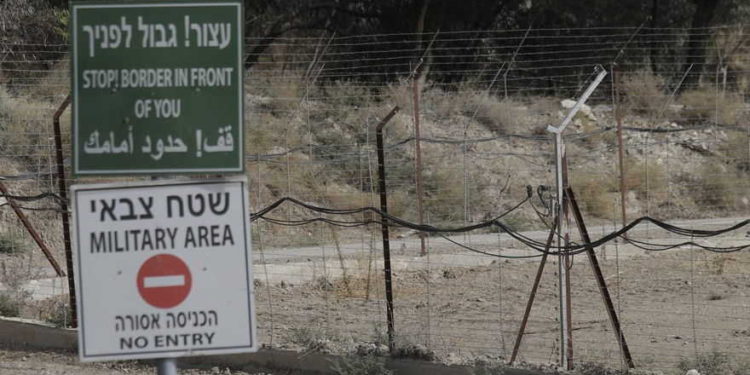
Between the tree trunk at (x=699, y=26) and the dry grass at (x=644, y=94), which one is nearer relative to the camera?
the dry grass at (x=644, y=94)

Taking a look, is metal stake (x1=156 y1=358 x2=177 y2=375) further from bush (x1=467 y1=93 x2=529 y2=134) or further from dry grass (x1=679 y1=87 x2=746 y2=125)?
dry grass (x1=679 y1=87 x2=746 y2=125)

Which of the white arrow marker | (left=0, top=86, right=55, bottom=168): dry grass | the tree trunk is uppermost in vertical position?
the tree trunk

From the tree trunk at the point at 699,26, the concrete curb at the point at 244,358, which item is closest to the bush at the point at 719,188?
the tree trunk at the point at 699,26

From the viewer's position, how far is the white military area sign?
4.13 metres

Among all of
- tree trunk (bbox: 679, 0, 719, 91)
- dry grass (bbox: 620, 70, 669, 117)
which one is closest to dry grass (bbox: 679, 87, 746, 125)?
tree trunk (bbox: 679, 0, 719, 91)

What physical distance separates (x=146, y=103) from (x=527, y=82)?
22450 mm

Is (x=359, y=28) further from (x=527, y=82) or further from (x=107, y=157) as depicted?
(x=107, y=157)

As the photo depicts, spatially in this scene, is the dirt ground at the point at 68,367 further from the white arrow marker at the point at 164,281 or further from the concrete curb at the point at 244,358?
the white arrow marker at the point at 164,281

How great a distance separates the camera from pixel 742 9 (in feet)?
92.9

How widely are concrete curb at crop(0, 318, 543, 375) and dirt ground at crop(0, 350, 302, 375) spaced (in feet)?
0.25

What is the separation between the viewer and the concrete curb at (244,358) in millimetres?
7914

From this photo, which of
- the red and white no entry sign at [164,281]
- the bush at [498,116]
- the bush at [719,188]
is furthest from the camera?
the bush at [498,116]

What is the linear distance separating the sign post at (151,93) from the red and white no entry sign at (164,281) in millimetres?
332

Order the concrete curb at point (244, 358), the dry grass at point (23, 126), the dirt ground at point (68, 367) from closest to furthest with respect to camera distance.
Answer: the concrete curb at point (244, 358) < the dirt ground at point (68, 367) < the dry grass at point (23, 126)
